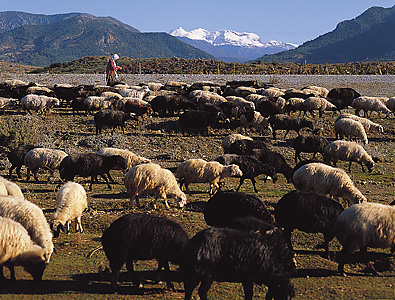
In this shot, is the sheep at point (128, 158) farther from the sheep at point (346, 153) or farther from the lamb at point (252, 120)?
the lamb at point (252, 120)

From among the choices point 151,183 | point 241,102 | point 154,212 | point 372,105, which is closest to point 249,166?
point 151,183

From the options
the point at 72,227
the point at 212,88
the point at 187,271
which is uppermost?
the point at 212,88

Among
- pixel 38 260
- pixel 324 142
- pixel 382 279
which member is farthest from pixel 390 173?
pixel 38 260

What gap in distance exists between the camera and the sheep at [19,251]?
606 cm

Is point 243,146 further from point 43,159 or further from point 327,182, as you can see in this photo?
point 43,159

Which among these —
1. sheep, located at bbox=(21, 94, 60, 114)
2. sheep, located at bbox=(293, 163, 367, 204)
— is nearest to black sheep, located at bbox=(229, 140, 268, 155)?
sheep, located at bbox=(293, 163, 367, 204)

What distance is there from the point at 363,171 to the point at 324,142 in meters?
1.75

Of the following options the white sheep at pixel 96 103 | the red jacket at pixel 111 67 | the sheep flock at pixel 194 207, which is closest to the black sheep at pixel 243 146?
the sheep flock at pixel 194 207

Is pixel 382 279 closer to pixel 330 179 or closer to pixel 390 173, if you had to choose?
pixel 330 179

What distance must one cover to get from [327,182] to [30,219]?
6.76 metres

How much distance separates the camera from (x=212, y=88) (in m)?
27.1

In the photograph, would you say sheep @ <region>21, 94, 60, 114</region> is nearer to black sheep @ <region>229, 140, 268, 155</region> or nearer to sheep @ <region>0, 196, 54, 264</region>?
black sheep @ <region>229, 140, 268, 155</region>

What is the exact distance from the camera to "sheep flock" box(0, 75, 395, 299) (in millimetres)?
6082

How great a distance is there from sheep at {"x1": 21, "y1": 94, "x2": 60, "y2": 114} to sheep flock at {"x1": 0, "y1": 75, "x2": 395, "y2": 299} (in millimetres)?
210
